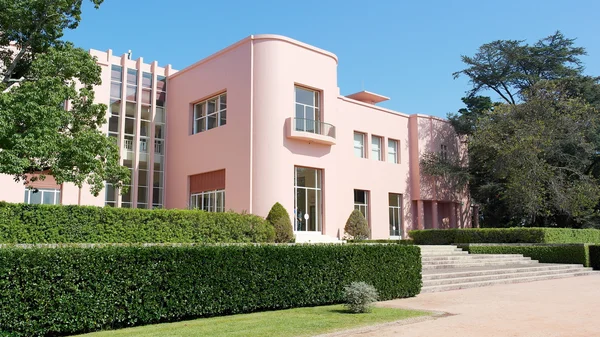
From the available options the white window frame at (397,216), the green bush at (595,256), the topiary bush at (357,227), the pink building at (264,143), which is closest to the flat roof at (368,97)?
the pink building at (264,143)

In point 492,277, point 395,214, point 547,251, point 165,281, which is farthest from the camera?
point 395,214

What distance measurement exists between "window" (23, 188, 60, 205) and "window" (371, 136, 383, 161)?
1660cm

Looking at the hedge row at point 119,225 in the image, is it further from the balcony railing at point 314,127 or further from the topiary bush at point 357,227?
the topiary bush at point 357,227

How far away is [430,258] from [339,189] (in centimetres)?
816

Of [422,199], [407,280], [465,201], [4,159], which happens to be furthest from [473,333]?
[465,201]

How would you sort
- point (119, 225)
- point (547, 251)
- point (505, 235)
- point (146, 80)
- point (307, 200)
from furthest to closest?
point (146, 80) < point (505, 235) < point (307, 200) < point (547, 251) < point (119, 225)

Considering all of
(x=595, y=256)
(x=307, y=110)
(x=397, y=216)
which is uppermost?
(x=307, y=110)

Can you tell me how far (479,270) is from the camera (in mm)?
16938

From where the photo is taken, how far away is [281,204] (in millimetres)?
21766

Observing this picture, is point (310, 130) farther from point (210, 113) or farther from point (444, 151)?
point (444, 151)

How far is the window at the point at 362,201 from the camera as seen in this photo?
2759 cm

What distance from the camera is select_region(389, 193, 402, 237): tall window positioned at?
96.5 ft

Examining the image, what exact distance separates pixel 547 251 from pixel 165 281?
60.3 ft

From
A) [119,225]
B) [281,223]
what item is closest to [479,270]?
[281,223]
